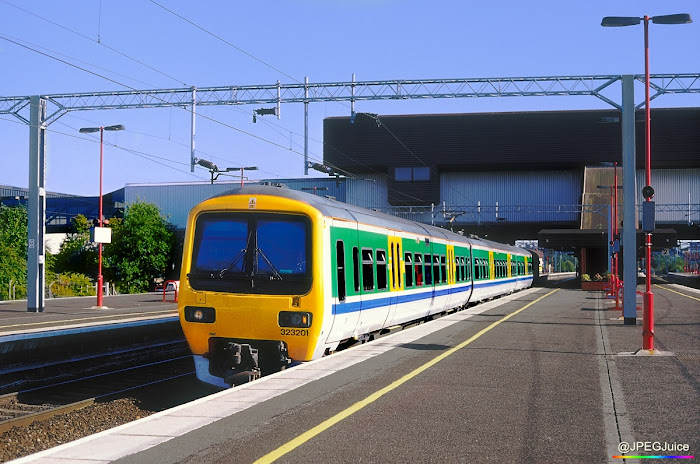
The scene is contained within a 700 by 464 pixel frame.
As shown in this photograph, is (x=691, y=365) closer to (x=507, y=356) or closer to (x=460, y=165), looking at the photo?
(x=507, y=356)

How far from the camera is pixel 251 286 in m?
12.8

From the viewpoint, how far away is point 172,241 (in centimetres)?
6569

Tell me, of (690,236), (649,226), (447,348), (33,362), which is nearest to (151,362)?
(33,362)

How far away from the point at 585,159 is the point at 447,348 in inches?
2049

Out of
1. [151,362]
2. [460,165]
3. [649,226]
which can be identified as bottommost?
[151,362]

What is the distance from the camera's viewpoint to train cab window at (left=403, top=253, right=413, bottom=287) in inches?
762

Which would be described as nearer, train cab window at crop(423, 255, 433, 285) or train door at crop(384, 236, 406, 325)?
train door at crop(384, 236, 406, 325)

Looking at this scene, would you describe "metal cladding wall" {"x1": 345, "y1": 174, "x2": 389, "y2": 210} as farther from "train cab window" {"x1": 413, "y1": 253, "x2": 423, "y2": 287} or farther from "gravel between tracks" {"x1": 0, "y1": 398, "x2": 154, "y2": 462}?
"gravel between tracks" {"x1": 0, "y1": 398, "x2": 154, "y2": 462}

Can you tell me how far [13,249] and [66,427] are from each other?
51.5 metres

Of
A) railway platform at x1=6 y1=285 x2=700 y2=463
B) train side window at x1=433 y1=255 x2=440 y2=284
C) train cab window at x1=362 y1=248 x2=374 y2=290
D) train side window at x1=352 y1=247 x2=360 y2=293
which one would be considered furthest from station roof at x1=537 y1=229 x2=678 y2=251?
train side window at x1=352 y1=247 x2=360 y2=293

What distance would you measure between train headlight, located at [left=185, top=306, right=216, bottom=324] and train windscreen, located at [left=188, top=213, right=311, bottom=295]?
0.34 metres

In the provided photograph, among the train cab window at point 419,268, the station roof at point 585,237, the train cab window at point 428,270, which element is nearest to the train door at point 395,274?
the train cab window at point 419,268

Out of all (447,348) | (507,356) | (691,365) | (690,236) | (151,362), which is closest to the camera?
(691,365)

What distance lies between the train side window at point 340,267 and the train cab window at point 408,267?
204 inches
